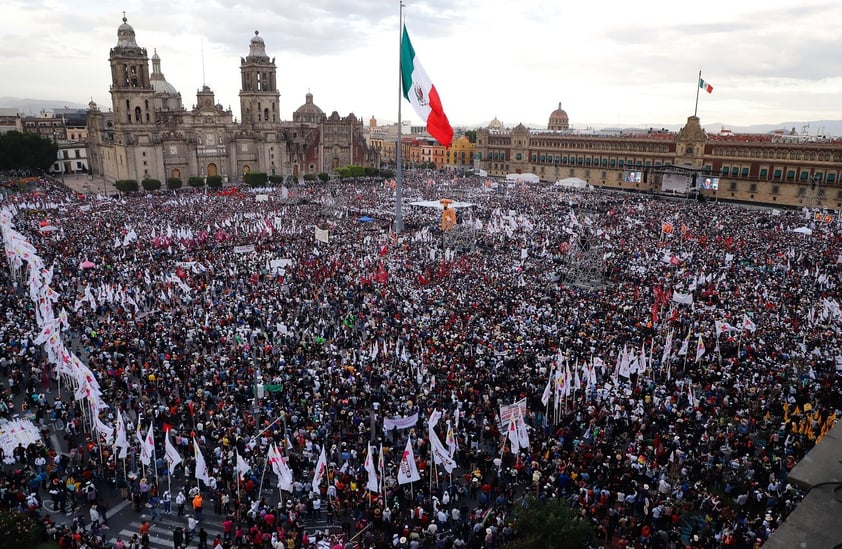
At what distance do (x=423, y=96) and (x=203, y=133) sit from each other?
202ft

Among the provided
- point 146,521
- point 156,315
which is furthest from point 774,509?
point 156,315

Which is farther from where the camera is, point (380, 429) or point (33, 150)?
point (33, 150)

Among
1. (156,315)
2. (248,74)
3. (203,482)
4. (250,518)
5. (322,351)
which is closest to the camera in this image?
(250,518)

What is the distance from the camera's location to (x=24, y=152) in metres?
77.9

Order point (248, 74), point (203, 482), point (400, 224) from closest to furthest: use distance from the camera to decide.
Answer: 1. point (203, 482)
2. point (400, 224)
3. point (248, 74)

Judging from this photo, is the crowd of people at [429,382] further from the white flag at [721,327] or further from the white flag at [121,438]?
the white flag at [121,438]

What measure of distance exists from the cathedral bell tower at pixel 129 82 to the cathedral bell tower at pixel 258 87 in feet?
49.1

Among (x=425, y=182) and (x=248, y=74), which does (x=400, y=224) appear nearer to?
(x=425, y=182)

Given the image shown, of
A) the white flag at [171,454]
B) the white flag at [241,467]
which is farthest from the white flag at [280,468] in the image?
the white flag at [171,454]

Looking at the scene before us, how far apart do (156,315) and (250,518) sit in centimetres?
1567

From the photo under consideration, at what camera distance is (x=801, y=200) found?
68.2m

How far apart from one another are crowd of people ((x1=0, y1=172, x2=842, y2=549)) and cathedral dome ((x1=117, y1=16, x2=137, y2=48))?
1788 inches

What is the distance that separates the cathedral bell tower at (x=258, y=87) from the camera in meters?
87.2

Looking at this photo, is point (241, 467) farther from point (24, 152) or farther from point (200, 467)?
point (24, 152)
